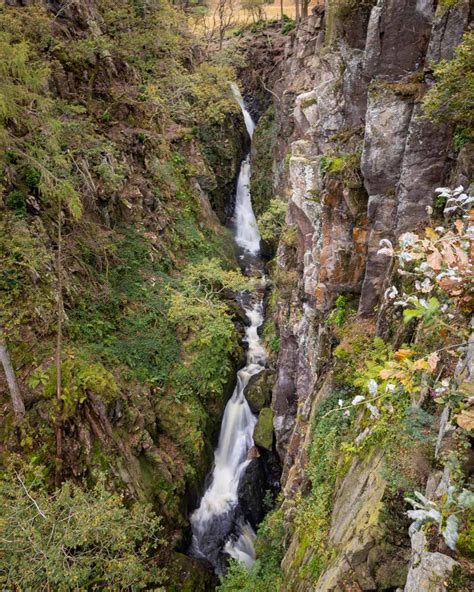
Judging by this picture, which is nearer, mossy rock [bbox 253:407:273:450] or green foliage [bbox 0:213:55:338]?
green foliage [bbox 0:213:55:338]

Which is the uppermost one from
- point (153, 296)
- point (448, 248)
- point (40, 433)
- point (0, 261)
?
point (448, 248)

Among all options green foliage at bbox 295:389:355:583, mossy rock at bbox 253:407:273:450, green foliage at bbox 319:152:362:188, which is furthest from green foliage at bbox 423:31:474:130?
mossy rock at bbox 253:407:273:450

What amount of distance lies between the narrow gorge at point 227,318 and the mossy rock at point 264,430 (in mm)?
181

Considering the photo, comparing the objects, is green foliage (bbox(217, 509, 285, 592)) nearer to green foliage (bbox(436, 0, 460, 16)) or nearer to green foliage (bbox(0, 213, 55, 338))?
green foliage (bbox(0, 213, 55, 338))

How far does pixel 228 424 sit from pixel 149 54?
71.6ft

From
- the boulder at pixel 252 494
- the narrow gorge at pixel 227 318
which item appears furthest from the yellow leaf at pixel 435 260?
the boulder at pixel 252 494

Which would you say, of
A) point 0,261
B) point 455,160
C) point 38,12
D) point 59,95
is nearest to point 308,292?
point 455,160

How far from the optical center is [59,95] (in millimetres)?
18172

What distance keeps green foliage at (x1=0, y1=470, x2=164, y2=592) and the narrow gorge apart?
0.07 m

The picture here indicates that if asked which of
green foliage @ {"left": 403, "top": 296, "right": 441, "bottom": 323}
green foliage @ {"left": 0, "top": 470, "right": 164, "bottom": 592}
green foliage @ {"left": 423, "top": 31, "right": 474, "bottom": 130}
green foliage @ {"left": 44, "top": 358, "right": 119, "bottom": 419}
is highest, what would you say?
green foliage @ {"left": 423, "top": 31, "right": 474, "bottom": 130}

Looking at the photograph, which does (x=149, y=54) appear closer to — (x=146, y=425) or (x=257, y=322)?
(x=257, y=322)

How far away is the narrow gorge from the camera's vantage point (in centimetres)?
545

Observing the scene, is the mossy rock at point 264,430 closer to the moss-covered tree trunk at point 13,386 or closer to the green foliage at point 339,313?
the green foliage at point 339,313

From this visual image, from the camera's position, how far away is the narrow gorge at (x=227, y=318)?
5445 mm
